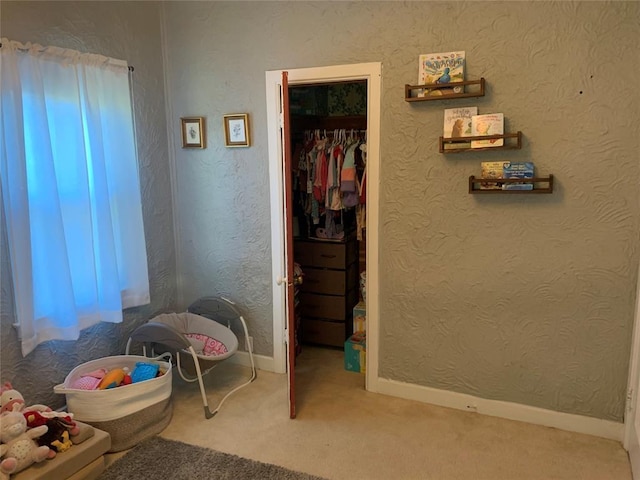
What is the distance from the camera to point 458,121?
8.88 feet

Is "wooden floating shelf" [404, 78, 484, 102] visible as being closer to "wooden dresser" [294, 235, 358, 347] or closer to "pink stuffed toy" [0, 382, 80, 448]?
"wooden dresser" [294, 235, 358, 347]

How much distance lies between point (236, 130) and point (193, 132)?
0.35m

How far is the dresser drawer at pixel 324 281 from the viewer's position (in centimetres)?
391

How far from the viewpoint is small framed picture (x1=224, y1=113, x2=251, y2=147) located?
3.34 metres

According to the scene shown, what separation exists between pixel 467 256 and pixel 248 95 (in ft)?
5.73

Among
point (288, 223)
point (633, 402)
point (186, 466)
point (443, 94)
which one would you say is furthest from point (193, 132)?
point (633, 402)

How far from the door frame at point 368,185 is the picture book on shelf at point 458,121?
0.41 m

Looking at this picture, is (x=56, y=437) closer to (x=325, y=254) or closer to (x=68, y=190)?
(x=68, y=190)

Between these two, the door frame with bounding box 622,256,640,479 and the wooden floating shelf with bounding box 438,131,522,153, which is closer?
the door frame with bounding box 622,256,640,479

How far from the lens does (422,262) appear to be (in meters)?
2.96

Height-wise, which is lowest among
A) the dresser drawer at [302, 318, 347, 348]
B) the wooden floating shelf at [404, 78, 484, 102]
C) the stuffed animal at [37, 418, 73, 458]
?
the dresser drawer at [302, 318, 347, 348]

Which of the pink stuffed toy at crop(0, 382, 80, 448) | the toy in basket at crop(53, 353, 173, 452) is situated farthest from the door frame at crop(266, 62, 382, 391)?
the pink stuffed toy at crop(0, 382, 80, 448)

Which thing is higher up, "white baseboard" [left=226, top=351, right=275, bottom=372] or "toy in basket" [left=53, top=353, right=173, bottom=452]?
"toy in basket" [left=53, top=353, right=173, bottom=452]

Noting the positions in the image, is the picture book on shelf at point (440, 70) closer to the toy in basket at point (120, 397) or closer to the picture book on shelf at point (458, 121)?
the picture book on shelf at point (458, 121)
